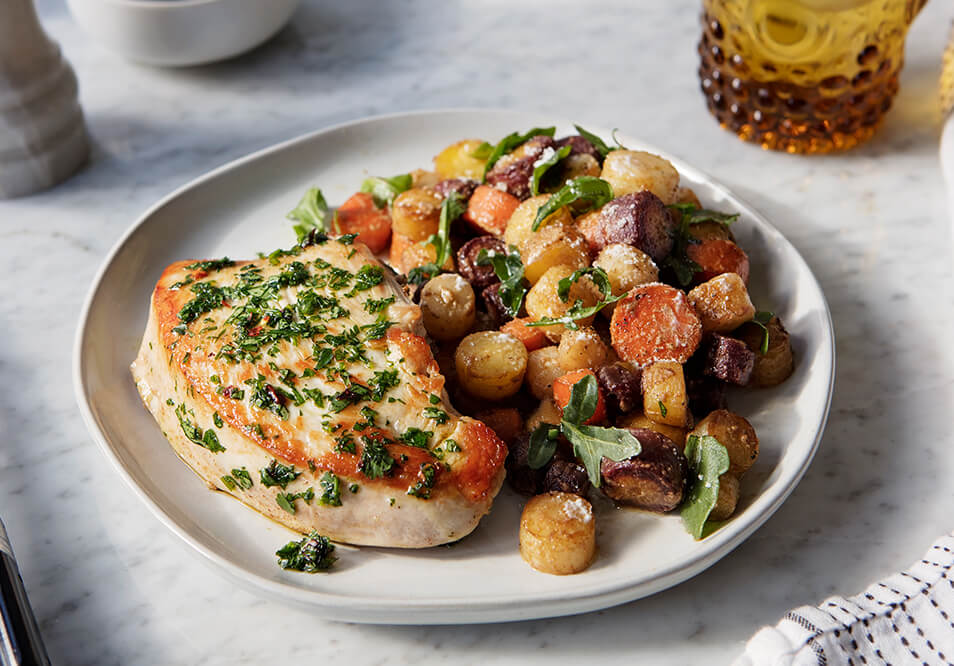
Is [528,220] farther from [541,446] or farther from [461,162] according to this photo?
[541,446]

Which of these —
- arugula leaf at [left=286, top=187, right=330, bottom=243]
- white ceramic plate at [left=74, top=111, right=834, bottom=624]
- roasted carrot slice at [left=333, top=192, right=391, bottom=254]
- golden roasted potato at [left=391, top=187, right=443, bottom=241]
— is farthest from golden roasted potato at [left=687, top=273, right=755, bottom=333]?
arugula leaf at [left=286, top=187, right=330, bottom=243]

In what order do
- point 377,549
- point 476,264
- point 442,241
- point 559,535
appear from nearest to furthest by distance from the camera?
point 559,535, point 377,549, point 476,264, point 442,241

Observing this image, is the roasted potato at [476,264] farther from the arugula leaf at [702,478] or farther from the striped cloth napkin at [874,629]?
the striped cloth napkin at [874,629]

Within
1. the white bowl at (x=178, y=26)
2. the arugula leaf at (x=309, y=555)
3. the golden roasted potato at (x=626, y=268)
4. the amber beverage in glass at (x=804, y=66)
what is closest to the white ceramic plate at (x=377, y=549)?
the arugula leaf at (x=309, y=555)

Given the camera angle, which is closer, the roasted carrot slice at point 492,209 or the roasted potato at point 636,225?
the roasted potato at point 636,225

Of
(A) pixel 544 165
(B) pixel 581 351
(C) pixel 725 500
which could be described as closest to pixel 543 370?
(B) pixel 581 351

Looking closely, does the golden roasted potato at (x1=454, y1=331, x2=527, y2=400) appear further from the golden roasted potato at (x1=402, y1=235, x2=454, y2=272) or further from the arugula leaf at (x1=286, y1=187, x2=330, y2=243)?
the arugula leaf at (x1=286, y1=187, x2=330, y2=243)
